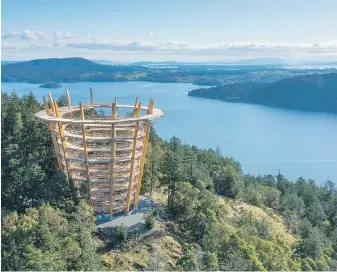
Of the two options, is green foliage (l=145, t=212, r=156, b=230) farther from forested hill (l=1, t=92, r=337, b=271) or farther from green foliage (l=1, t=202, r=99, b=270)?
green foliage (l=1, t=202, r=99, b=270)

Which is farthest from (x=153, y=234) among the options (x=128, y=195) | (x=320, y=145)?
(x=320, y=145)

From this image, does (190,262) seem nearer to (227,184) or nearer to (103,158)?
(103,158)

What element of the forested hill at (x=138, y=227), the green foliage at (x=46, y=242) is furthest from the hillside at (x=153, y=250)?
the green foliage at (x=46, y=242)

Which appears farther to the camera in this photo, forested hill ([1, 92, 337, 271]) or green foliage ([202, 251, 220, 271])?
green foliage ([202, 251, 220, 271])

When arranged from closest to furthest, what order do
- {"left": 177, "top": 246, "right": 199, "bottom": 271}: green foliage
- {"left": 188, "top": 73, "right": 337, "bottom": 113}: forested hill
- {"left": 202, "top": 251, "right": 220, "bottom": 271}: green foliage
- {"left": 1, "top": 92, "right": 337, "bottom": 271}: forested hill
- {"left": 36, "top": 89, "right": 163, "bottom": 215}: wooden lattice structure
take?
1. {"left": 1, "top": 92, "right": 337, "bottom": 271}: forested hill
2. {"left": 177, "top": 246, "right": 199, "bottom": 271}: green foliage
3. {"left": 202, "top": 251, "right": 220, "bottom": 271}: green foliage
4. {"left": 36, "top": 89, "right": 163, "bottom": 215}: wooden lattice structure
5. {"left": 188, "top": 73, "right": 337, "bottom": 113}: forested hill

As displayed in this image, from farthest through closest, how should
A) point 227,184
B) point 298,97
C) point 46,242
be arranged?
point 298,97 < point 227,184 < point 46,242

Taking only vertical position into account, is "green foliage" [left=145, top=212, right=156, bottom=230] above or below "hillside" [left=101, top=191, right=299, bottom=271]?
above

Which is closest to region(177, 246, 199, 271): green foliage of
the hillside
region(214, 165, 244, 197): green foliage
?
the hillside

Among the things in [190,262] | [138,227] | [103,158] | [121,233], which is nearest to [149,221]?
[138,227]

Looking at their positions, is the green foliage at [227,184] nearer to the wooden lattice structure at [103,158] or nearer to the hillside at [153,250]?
the hillside at [153,250]

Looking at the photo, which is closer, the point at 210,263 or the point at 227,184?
the point at 210,263

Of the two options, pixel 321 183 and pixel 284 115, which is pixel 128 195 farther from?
pixel 284 115

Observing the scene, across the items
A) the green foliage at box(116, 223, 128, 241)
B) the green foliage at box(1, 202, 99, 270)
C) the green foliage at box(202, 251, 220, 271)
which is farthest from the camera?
the green foliage at box(116, 223, 128, 241)
